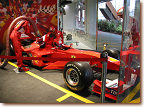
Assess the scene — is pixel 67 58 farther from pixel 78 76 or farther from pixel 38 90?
pixel 38 90

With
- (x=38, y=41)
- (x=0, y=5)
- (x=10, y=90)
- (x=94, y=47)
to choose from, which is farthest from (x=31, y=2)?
(x=10, y=90)

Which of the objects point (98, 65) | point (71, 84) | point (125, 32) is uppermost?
point (125, 32)

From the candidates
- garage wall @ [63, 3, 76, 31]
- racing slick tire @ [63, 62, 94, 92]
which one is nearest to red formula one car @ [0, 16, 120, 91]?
racing slick tire @ [63, 62, 94, 92]

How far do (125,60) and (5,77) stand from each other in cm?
398

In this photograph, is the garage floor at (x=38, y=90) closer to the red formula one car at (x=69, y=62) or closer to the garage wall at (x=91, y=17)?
the red formula one car at (x=69, y=62)

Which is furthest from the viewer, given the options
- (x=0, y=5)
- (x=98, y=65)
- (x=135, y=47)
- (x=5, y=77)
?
(x=0, y=5)

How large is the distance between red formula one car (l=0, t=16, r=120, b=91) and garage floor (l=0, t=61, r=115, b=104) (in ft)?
0.82

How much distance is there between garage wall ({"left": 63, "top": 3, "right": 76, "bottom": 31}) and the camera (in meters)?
10.3

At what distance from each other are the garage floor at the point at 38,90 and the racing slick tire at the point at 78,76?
0.75ft

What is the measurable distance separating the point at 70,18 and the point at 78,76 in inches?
314

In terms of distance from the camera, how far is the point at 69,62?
3416 mm

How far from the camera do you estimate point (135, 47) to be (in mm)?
2020

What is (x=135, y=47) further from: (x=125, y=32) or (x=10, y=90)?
(x=10, y=90)

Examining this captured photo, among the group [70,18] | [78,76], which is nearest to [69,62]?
[78,76]
